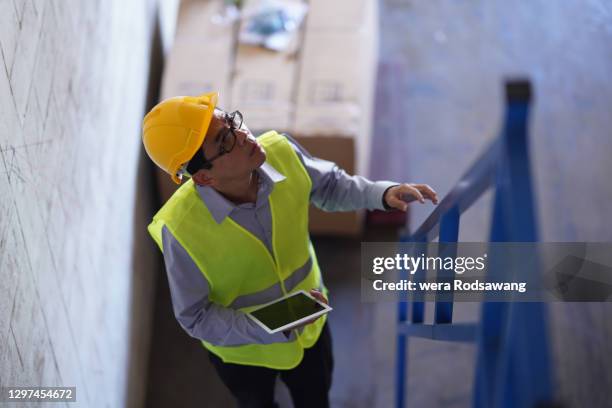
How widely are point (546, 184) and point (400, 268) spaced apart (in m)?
2.50

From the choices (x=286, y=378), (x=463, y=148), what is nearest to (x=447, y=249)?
(x=286, y=378)

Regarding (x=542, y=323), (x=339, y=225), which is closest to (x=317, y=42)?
(x=339, y=225)

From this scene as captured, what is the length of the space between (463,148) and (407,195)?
7.71 ft

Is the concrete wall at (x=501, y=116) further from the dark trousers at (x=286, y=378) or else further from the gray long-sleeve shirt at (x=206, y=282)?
the gray long-sleeve shirt at (x=206, y=282)

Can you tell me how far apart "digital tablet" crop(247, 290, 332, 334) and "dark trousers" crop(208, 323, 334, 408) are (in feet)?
1.28

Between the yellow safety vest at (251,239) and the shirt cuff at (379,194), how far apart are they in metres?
0.16

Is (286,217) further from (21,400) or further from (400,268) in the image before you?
(21,400)

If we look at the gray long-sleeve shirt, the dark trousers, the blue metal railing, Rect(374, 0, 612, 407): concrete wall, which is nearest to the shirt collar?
the gray long-sleeve shirt

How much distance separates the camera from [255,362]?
2.00 metres

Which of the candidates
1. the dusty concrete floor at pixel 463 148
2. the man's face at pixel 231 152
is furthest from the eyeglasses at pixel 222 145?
the dusty concrete floor at pixel 463 148

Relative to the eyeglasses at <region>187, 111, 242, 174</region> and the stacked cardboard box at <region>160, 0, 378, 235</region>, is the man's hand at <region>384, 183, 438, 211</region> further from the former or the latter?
the stacked cardboard box at <region>160, 0, 378, 235</region>

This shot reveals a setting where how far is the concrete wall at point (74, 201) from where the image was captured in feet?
5.44

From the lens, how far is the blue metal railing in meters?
0.88

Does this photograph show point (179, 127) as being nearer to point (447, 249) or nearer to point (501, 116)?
point (447, 249)
